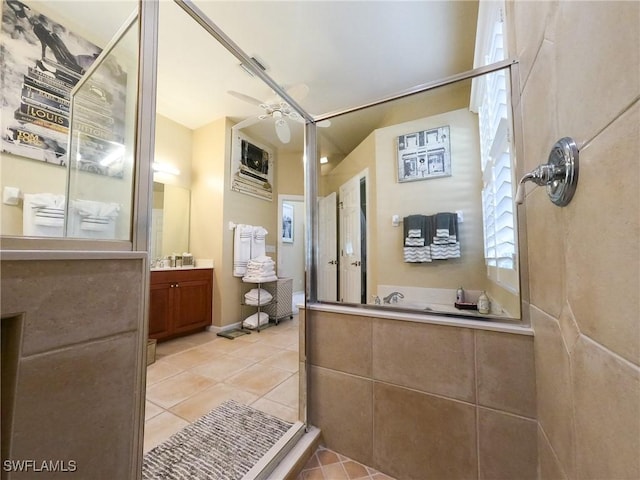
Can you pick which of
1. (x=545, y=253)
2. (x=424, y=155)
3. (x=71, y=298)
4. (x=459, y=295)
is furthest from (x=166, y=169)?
(x=545, y=253)

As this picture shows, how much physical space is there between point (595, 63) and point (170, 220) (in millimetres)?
3581

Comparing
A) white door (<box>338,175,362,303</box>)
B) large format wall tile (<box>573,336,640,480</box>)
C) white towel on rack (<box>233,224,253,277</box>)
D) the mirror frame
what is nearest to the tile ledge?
the mirror frame

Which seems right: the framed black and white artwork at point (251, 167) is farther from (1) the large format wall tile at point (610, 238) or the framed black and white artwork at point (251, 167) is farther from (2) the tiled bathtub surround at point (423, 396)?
(1) the large format wall tile at point (610, 238)

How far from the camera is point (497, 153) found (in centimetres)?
142

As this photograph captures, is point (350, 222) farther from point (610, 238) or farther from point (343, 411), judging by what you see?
point (610, 238)

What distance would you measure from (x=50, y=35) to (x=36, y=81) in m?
0.45

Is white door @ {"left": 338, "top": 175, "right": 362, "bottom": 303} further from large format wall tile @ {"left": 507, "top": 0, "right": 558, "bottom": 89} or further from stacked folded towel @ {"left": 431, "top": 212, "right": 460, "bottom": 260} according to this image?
large format wall tile @ {"left": 507, "top": 0, "right": 558, "bottom": 89}

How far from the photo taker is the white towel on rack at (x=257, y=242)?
3.37 meters

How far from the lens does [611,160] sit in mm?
404

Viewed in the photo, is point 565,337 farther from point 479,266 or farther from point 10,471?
point 479,266

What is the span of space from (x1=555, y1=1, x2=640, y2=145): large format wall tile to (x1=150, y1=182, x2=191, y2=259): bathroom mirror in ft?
10.8

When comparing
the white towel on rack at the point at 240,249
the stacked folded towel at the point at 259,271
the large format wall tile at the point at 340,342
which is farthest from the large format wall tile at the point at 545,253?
the white towel on rack at the point at 240,249

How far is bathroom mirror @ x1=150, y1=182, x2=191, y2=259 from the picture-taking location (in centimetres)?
293

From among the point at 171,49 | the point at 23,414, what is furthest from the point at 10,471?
the point at 171,49
